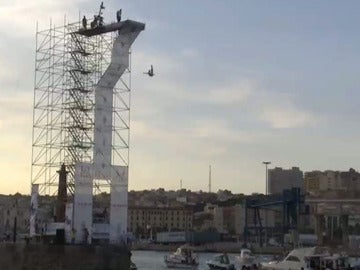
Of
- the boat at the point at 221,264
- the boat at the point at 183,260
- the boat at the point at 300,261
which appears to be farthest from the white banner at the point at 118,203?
the boat at the point at 183,260

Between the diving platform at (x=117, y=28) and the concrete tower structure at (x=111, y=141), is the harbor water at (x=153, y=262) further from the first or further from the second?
the diving platform at (x=117, y=28)

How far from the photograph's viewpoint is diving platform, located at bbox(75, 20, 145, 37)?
65.2 meters

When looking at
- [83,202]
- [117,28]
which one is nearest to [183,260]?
[83,202]

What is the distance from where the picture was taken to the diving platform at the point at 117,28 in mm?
65188

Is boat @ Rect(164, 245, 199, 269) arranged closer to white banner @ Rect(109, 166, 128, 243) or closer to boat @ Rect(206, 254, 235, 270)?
boat @ Rect(206, 254, 235, 270)

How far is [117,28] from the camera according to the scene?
216ft

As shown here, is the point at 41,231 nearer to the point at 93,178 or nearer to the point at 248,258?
the point at 93,178

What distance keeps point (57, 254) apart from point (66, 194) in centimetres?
962

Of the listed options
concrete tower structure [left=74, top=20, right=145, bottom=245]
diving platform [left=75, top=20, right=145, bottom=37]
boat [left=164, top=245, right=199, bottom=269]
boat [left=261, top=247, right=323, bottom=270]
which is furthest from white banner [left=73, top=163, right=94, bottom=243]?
boat [left=164, top=245, right=199, bottom=269]

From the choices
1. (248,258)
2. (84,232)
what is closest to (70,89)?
(84,232)

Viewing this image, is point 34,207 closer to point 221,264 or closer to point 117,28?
point 117,28

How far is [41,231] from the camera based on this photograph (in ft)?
202

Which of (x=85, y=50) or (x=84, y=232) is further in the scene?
(x=85, y=50)

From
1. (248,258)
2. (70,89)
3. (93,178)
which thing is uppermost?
(70,89)
